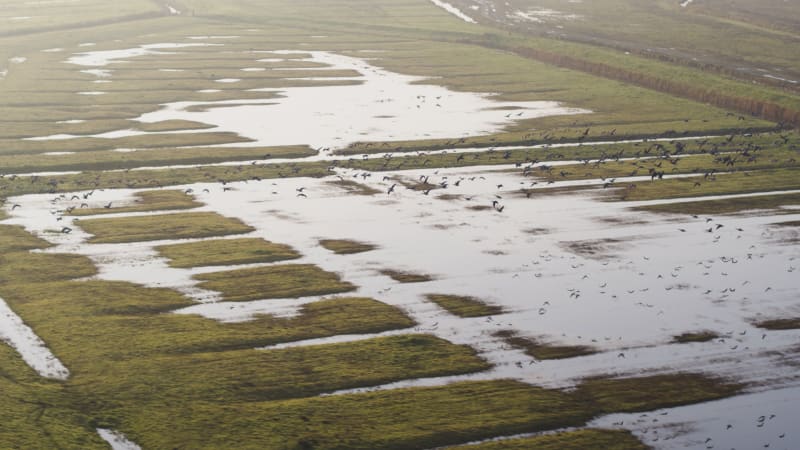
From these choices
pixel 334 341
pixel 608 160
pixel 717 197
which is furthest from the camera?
pixel 608 160

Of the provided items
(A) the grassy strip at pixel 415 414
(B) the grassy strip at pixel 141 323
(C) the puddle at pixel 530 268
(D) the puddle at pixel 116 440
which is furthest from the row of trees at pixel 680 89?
(D) the puddle at pixel 116 440

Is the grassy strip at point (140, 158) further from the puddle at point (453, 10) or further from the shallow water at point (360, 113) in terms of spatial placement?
the puddle at point (453, 10)

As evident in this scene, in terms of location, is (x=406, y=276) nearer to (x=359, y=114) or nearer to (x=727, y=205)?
(x=727, y=205)

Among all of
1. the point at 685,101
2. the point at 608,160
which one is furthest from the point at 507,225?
the point at 685,101

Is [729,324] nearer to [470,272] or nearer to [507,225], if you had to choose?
[470,272]

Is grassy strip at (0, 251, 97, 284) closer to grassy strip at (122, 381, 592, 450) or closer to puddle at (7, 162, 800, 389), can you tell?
puddle at (7, 162, 800, 389)

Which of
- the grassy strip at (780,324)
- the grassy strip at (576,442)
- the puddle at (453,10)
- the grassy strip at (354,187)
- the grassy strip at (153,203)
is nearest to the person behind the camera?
the grassy strip at (576,442)
